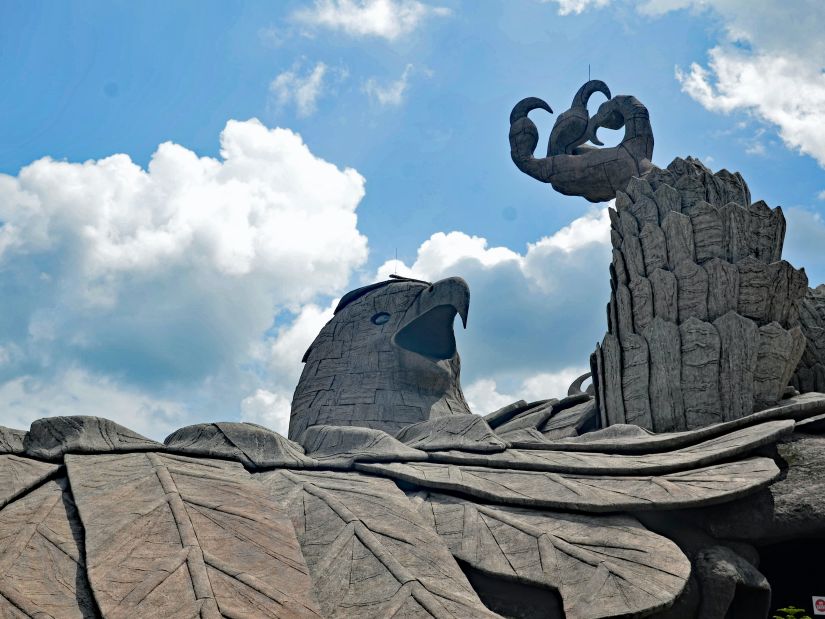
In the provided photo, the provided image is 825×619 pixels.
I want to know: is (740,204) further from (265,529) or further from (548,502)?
(265,529)

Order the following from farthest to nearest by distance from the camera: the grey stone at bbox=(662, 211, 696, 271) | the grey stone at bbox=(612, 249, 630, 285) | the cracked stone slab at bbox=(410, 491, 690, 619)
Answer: the grey stone at bbox=(612, 249, 630, 285) < the grey stone at bbox=(662, 211, 696, 271) < the cracked stone slab at bbox=(410, 491, 690, 619)

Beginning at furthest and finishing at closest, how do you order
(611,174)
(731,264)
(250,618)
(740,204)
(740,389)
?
(611,174), (740,204), (731,264), (740,389), (250,618)

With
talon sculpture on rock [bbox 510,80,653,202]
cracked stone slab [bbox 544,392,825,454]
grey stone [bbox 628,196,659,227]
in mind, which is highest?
talon sculpture on rock [bbox 510,80,653,202]

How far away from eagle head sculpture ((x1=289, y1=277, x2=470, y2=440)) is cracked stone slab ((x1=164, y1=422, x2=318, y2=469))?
8.54ft

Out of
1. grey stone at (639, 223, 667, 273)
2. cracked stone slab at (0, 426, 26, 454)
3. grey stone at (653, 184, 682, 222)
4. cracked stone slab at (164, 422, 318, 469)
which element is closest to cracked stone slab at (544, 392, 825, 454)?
cracked stone slab at (164, 422, 318, 469)

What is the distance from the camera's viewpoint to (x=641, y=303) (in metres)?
7.30

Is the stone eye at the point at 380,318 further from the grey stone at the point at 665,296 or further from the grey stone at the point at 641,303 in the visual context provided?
the grey stone at the point at 665,296

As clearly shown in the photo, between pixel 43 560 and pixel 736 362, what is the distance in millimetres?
5146

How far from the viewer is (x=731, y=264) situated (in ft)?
22.9

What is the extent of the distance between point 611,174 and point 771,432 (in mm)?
5935

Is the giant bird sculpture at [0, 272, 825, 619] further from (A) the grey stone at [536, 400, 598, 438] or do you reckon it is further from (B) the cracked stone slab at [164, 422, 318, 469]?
(A) the grey stone at [536, 400, 598, 438]

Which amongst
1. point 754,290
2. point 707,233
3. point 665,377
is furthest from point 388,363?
point 754,290

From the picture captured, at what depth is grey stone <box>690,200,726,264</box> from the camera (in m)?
7.13

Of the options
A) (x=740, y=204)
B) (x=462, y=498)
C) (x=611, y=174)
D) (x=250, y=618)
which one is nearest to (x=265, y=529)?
(x=250, y=618)
